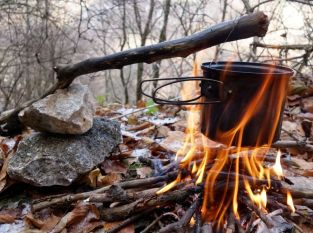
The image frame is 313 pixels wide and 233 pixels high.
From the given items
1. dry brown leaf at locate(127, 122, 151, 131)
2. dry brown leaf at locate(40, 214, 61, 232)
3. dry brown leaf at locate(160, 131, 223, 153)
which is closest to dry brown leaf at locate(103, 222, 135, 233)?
dry brown leaf at locate(40, 214, 61, 232)

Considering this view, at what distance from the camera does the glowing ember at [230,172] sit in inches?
83.0

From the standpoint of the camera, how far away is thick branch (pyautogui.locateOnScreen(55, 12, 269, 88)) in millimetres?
2054

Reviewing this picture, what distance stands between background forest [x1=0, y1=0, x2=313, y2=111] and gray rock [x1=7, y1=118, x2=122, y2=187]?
3209 mm

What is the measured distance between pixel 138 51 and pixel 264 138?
943 millimetres

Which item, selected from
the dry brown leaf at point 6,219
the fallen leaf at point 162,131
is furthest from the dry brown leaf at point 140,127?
the dry brown leaf at point 6,219

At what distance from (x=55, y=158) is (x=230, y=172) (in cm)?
121

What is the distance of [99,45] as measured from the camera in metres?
9.16

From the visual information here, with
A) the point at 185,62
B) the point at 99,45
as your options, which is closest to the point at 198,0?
the point at 185,62

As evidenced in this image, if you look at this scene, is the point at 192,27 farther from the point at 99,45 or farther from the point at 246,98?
the point at 246,98

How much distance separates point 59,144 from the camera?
2740mm

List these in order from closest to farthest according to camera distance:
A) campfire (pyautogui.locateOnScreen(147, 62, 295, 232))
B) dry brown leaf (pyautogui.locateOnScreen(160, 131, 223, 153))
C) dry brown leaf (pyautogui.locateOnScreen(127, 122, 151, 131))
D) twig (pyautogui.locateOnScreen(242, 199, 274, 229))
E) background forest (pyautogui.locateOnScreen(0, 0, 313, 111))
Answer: twig (pyautogui.locateOnScreen(242, 199, 274, 229)), campfire (pyautogui.locateOnScreen(147, 62, 295, 232)), dry brown leaf (pyautogui.locateOnScreen(160, 131, 223, 153)), dry brown leaf (pyautogui.locateOnScreen(127, 122, 151, 131)), background forest (pyautogui.locateOnScreen(0, 0, 313, 111))

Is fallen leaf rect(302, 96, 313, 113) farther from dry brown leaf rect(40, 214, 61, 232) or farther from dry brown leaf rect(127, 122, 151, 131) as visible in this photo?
dry brown leaf rect(40, 214, 61, 232)

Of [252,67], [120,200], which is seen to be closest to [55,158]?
[120,200]

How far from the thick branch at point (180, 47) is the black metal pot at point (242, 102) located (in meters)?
0.18
